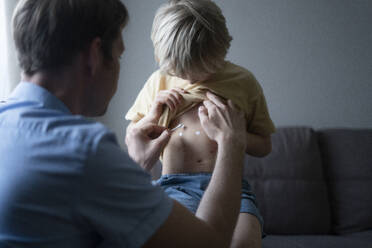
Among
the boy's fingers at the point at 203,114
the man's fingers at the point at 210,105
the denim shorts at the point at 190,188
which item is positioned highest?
the man's fingers at the point at 210,105

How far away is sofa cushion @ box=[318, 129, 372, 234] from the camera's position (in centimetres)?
207

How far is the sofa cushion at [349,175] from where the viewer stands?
6.79 feet

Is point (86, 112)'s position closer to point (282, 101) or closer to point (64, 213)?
point (64, 213)

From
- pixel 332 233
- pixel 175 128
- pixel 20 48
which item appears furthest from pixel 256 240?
pixel 332 233

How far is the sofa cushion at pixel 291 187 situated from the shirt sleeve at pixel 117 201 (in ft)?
4.90

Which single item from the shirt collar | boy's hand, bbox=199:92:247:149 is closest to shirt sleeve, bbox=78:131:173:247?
the shirt collar

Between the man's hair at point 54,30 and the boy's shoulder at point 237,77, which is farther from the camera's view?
the boy's shoulder at point 237,77

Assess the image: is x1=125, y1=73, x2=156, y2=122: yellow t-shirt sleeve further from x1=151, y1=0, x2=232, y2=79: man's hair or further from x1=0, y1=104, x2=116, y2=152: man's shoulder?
x1=0, y1=104, x2=116, y2=152: man's shoulder

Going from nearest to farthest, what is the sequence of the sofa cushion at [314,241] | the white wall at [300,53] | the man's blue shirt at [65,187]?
1. the man's blue shirt at [65,187]
2. the sofa cushion at [314,241]
3. the white wall at [300,53]

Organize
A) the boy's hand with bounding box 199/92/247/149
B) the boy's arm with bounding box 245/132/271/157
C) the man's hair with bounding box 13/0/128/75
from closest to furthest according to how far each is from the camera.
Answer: the man's hair with bounding box 13/0/128/75 → the boy's hand with bounding box 199/92/247/149 → the boy's arm with bounding box 245/132/271/157

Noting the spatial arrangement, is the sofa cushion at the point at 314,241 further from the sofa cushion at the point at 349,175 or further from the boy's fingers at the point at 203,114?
the boy's fingers at the point at 203,114

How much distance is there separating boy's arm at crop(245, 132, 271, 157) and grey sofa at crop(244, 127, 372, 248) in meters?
0.83

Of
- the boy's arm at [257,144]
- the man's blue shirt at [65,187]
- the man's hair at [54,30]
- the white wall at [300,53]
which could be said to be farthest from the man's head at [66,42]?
the white wall at [300,53]

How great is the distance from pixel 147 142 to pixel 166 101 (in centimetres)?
15
